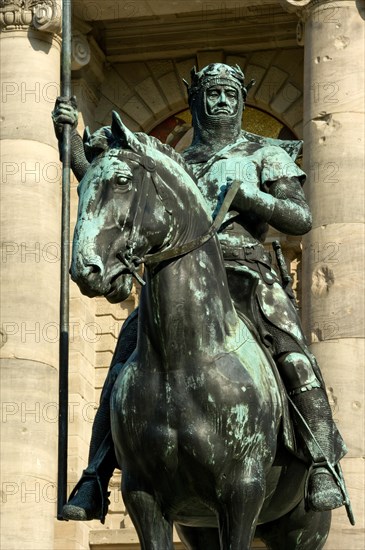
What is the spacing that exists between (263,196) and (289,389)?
108 centimetres

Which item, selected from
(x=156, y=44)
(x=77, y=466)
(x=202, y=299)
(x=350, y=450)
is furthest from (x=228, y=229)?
(x=156, y=44)

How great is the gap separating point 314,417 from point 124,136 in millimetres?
2035

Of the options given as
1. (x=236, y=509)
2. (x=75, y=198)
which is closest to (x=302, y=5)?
(x=75, y=198)

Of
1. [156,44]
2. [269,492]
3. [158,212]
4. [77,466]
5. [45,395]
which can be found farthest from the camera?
[156,44]

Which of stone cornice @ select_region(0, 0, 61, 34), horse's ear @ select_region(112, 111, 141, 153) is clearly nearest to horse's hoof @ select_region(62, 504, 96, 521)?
horse's ear @ select_region(112, 111, 141, 153)

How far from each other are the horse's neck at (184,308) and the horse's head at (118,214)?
21 cm

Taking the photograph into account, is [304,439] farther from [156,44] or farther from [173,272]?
[156,44]

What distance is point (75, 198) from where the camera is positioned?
2602cm

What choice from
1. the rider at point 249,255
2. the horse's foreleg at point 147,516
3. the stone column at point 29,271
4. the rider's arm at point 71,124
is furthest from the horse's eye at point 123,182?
the stone column at point 29,271

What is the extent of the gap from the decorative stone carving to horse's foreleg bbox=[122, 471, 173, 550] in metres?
15.8

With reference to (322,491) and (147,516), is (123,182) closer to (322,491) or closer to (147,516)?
(147,516)

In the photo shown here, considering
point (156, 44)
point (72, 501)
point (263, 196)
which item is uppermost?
point (156, 44)

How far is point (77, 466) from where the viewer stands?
79.9 ft

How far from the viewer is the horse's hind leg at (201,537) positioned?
11.3 metres
